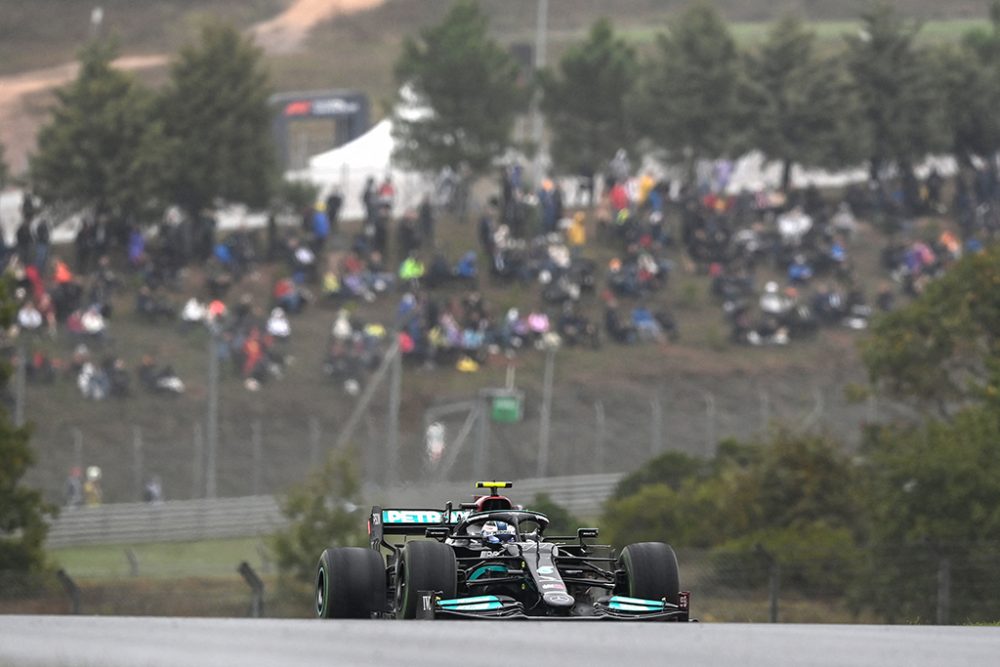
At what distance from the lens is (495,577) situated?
1430 cm

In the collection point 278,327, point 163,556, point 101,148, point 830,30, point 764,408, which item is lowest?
point 163,556

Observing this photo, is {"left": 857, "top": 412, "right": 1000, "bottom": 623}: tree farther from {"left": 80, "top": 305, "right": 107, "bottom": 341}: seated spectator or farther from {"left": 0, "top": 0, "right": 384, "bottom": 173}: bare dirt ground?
{"left": 0, "top": 0, "right": 384, "bottom": 173}: bare dirt ground

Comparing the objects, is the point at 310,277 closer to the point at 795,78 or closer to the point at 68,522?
the point at 68,522

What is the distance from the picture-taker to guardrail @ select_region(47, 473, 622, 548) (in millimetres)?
41656

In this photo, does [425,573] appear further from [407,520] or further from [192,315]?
[192,315]

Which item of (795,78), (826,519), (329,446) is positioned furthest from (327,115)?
(826,519)

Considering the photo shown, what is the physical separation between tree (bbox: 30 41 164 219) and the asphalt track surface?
170 ft

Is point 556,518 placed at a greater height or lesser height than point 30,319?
lesser

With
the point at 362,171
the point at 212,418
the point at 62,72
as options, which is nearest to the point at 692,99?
the point at 362,171

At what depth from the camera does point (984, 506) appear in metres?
28.1

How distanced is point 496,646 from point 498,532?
6.67 metres

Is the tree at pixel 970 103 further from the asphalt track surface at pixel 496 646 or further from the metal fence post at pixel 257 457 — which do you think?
the asphalt track surface at pixel 496 646

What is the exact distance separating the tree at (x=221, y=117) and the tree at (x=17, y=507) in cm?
3174

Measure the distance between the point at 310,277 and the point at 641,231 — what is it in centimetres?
1091
